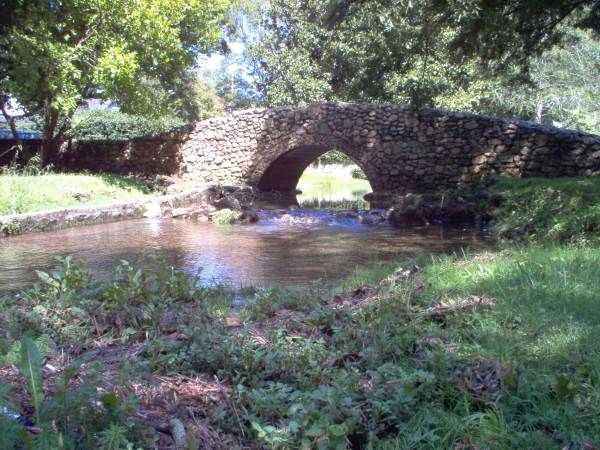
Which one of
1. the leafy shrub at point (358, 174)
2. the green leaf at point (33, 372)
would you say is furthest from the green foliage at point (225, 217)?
the leafy shrub at point (358, 174)

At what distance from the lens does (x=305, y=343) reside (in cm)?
280

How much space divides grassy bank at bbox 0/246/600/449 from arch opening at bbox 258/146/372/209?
12.1 metres

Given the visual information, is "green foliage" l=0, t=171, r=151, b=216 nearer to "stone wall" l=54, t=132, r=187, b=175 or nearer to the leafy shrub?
"stone wall" l=54, t=132, r=187, b=175

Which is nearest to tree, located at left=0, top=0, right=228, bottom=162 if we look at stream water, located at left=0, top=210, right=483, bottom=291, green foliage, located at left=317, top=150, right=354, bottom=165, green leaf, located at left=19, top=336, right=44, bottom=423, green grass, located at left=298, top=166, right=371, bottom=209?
stream water, located at left=0, top=210, right=483, bottom=291

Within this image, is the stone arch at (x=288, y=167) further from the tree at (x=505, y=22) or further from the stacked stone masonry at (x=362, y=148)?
the tree at (x=505, y=22)

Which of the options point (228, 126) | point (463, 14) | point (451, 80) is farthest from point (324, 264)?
point (451, 80)

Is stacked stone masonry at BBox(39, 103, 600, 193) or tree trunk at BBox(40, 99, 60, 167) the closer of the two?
stacked stone masonry at BBox(39, 103, 600, 193)

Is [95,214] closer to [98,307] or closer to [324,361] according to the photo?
[98,307]

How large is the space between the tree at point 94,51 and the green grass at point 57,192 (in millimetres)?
1717

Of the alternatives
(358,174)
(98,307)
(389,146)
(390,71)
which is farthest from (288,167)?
(98,307)

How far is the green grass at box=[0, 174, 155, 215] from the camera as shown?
10.1 metres

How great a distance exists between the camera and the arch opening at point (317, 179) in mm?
17344

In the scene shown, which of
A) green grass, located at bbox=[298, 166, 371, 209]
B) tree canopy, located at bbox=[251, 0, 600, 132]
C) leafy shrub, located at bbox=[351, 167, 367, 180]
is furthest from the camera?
leafy shrub, located at bbox=[351, 167, 367, 180]

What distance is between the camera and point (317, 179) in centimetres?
2952
